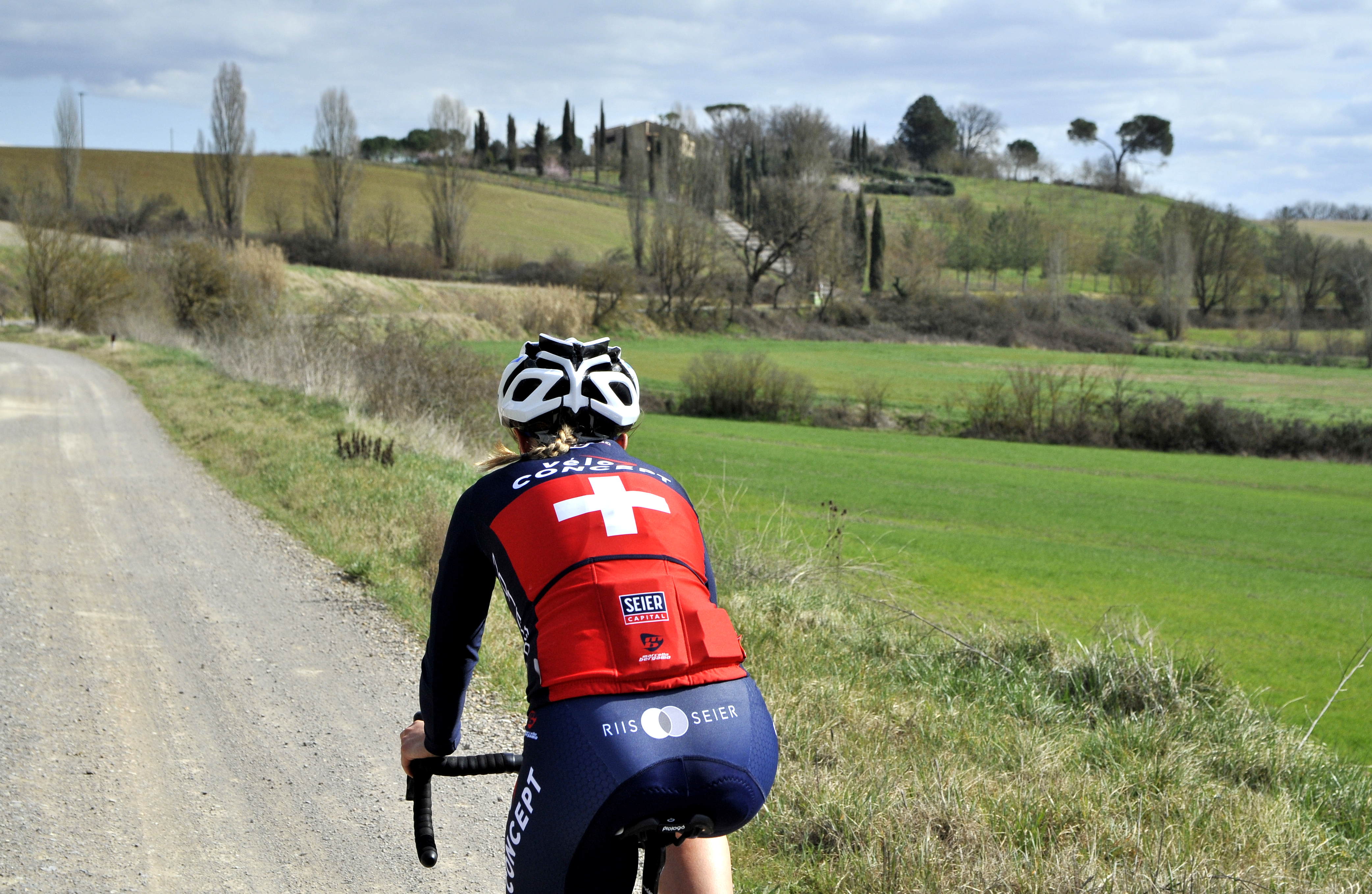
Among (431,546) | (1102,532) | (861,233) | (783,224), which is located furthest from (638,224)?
(431,546)

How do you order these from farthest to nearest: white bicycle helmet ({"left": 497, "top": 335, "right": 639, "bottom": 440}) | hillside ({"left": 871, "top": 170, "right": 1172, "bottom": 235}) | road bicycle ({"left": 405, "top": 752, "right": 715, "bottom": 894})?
1. hillside ({"left": 871, "top": 170, "right": 1172, "bottom": 235})
2. white bicycle helmet ({"left": 497, "top": 335, "right": 639, "bottom": 440})
3. road bicycle ({"left": 405, "top": 752, "right": 715, "bottom": 894})

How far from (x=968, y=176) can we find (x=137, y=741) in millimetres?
163614

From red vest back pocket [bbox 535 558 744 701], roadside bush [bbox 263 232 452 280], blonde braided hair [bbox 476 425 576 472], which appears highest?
roadside bush [bbox 263 232 452 280]

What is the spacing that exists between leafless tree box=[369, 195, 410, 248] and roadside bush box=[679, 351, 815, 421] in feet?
141

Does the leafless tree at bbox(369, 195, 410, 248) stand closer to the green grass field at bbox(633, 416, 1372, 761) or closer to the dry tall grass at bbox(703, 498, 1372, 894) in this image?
the green grass field at bbox(633, 416, 1372, 761)

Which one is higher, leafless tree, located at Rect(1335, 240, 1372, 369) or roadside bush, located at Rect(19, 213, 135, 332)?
leafless tree, located at Rect(1335, 240, 1372, 369)

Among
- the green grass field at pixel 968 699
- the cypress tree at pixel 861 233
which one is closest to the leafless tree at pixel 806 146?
the cypress tree at pixel 861 233

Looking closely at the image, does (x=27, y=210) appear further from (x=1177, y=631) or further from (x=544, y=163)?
(x=544, y=163)

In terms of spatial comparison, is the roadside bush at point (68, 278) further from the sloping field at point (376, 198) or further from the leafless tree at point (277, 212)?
the sloping field at point (376, 198)

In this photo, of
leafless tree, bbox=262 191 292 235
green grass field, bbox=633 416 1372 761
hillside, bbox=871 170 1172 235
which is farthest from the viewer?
hillside, bbox=871 170 1172 235

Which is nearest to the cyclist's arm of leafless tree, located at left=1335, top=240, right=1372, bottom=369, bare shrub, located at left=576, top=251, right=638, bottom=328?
bare shrub, located at left=576, top=251, right=638, bottom=328

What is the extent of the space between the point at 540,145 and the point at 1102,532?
123 metres

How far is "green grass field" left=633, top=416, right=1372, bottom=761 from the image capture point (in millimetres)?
13609

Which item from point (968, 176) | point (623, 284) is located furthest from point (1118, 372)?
point (968, 176)
